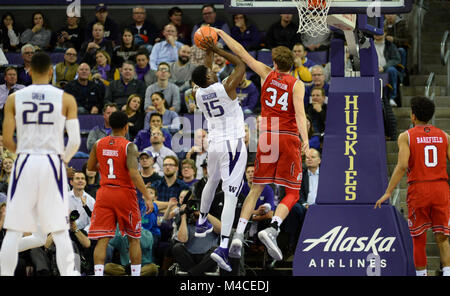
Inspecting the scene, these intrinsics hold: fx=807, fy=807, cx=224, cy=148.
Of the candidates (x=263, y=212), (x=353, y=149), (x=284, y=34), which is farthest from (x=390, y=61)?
(x=353, y=149)

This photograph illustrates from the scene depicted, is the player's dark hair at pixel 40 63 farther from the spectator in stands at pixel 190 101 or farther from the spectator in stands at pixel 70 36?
the spectator in stands at pixel 70 36

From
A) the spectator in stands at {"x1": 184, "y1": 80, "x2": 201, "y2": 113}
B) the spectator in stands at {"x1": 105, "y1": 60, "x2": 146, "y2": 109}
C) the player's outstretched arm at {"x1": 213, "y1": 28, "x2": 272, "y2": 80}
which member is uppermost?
the player's outstretched arm at {"x1": 213, "y1": 28, "x2": 272, "y2": 80}

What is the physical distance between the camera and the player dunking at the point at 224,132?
31.0 feet

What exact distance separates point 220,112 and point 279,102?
0.74 meters

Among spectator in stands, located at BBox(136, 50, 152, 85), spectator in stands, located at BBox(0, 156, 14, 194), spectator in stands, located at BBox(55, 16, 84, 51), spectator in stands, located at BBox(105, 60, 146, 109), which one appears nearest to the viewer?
spectator in stands, located at BBox(0, 156, 14, 194)

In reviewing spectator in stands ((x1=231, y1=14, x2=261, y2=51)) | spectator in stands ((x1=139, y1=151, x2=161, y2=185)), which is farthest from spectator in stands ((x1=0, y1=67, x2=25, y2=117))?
spectator in stands ((x1=231, y1=14, x2=261, y2=51))

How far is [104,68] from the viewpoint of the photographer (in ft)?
51.6

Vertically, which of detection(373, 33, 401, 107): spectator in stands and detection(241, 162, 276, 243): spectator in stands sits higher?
detection(373, 33, 401, 107): spectator in stands

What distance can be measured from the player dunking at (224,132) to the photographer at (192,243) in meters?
1.34

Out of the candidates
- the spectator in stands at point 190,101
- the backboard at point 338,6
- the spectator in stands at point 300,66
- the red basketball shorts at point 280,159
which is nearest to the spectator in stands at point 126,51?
the spectator in stands at point 190,101

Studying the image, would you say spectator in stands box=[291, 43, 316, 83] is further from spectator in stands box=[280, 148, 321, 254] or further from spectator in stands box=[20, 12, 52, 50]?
spectator in stands box=[20, 12, 52, 50]

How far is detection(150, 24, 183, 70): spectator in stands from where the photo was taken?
15.6 meters

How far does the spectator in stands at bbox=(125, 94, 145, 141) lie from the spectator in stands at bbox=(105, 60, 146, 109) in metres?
0.65
